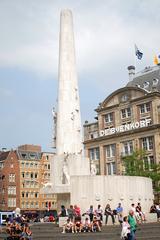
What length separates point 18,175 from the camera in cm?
8294

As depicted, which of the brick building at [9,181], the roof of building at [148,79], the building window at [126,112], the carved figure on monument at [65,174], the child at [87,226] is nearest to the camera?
the child at [87,226]

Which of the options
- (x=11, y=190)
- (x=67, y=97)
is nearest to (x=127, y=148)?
(x=11, y=190)

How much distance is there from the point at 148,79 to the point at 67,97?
43.6 m

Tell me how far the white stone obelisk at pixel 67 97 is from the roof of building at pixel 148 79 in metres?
36.7

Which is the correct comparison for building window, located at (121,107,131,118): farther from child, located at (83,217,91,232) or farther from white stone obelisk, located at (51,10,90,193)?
child, located at (83,217,91,232)

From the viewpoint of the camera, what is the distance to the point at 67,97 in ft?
94.6

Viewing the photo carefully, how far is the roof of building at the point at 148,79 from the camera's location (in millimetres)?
67750

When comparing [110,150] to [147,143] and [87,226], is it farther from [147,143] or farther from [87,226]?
[87,226]

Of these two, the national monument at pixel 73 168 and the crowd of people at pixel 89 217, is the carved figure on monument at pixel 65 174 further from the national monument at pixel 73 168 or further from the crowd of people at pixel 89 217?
the crowd of people at pixel 89 217

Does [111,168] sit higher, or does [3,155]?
[3,155]

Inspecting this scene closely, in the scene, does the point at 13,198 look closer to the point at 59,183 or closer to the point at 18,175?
the point at 18,175

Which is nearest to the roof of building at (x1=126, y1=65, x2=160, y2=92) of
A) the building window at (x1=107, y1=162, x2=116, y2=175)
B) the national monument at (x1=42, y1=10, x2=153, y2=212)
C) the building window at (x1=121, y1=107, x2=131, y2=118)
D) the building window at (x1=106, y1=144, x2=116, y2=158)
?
the building window at (x1=121, y1=107, x2=131, y2=118)

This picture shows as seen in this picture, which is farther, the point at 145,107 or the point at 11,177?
the point at 11,177

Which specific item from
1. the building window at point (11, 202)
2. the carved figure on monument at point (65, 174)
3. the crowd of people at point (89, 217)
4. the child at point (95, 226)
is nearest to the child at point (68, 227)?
the crowd of people at point (89, 217)
